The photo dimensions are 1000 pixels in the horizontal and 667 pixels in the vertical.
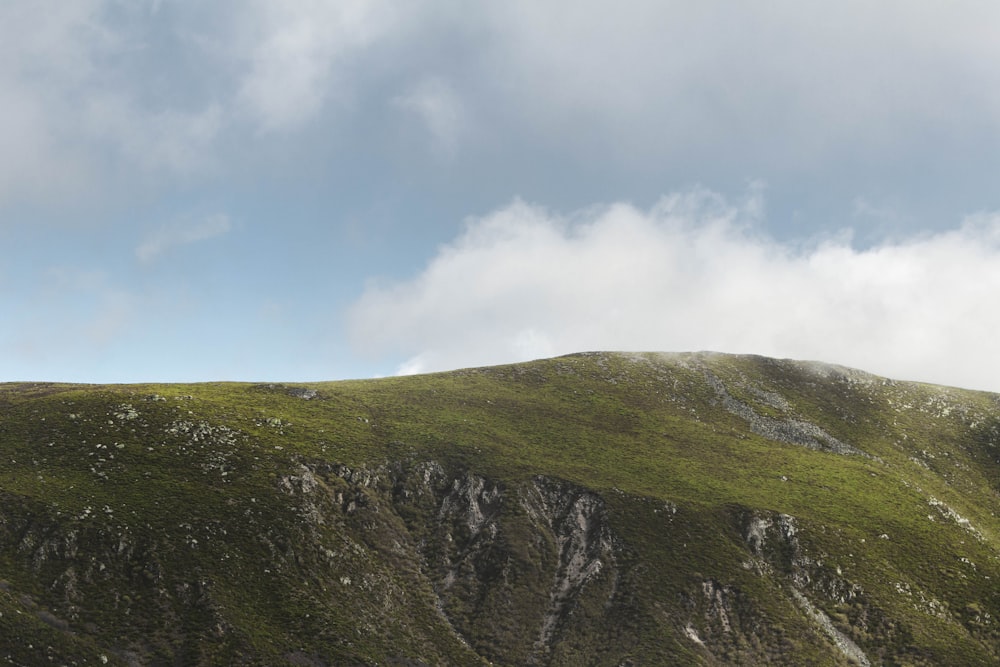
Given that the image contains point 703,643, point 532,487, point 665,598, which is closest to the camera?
point 703,643

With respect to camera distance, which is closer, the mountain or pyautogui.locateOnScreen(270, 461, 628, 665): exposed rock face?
the mountain

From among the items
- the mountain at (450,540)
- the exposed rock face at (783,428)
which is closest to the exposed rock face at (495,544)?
the mountain at (450,540)

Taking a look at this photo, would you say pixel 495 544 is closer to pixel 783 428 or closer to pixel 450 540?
pixel 450 540

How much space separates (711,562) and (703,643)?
416 inches

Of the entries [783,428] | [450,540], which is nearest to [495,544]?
[450,540]

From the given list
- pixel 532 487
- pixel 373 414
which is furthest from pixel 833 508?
pixel 373 414

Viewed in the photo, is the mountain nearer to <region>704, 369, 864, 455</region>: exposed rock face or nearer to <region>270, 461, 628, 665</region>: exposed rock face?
<region>270, 461, 628, 665</region>: exposed rock face

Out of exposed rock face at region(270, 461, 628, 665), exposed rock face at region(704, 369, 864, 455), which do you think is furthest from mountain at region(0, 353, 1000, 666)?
exposed rock face at region(704, 369, 864, 455)

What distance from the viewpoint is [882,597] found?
6650cm

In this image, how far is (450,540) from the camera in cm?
7200

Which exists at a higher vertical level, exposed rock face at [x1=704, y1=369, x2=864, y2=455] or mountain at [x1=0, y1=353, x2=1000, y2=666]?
exposed rock face at [x1=704, y1=369, x2=864, y2=455]

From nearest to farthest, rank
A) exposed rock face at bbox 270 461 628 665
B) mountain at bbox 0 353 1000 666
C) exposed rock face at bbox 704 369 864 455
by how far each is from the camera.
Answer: mountain at bbox 0 353 1000 666, exposed rock face at bbox 270 461 628 665, exposed rock face at bbox 704 369 864 455

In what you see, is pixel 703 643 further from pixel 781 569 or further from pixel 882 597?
pixel 882 597

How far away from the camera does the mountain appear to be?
50094mm
